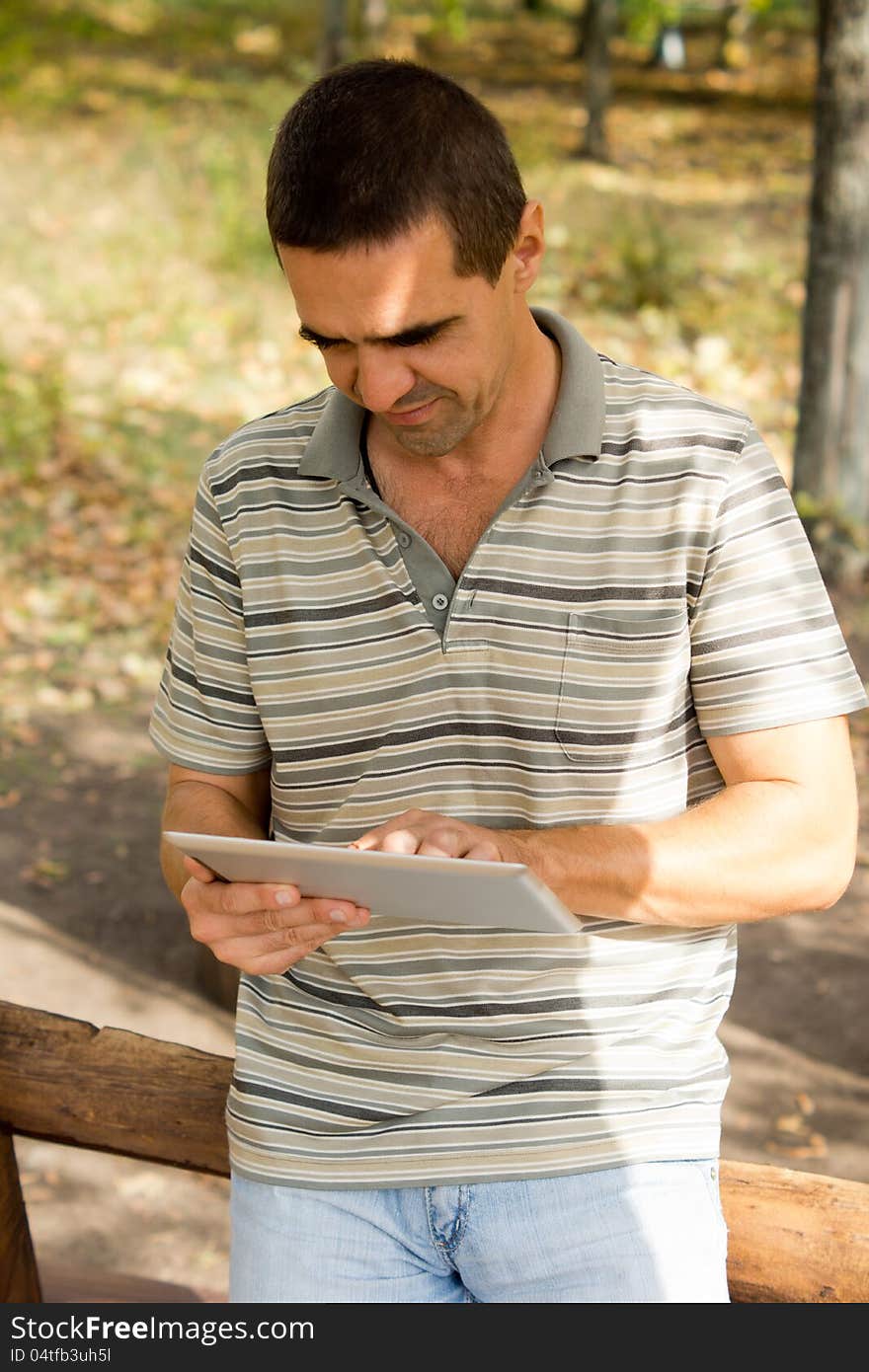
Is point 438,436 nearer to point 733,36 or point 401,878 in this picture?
point 401,878

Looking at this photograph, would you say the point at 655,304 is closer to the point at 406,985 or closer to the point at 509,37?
the point at 406,985

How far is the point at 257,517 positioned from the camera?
233 cm

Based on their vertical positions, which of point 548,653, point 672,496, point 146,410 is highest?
point 672,496

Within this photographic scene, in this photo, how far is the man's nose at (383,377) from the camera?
2.08 metres


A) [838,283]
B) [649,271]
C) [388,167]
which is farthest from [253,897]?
[649,271]

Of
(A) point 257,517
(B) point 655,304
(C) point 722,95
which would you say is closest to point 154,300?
(B) point 655,304

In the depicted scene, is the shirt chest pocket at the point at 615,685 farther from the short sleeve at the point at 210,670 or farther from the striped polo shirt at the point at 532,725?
the short sleeve at the point at 210,670

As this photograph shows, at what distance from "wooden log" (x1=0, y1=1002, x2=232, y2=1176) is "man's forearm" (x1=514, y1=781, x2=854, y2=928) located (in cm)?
81

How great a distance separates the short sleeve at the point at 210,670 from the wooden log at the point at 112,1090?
53 centimetres

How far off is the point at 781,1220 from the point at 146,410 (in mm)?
7816

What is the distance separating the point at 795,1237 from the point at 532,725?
34.2 inches

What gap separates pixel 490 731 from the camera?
218 centimetres

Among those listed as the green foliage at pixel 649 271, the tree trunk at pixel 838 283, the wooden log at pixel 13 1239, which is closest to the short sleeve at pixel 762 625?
the wooden log at pixel 13 1239

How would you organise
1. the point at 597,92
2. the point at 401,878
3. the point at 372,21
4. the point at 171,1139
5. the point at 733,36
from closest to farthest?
1. the point at 401,878
2. the point at 171,1139
3. the point at 597,92
4. the point at 372,21
5. the point at 733,36
